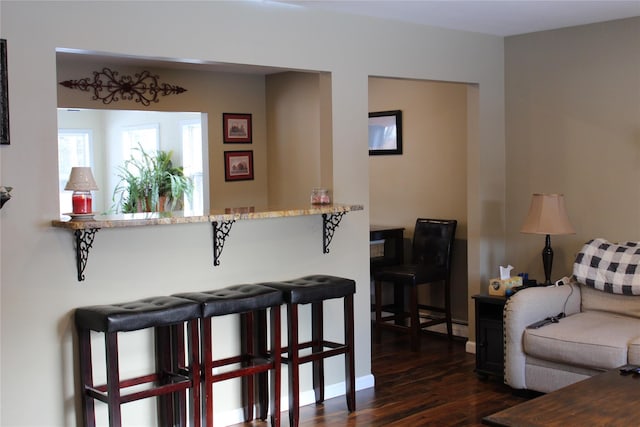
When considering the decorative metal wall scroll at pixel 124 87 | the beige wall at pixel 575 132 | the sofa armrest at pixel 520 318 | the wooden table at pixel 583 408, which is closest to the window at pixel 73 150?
the decorative metal wall scroll at pixel 124 87

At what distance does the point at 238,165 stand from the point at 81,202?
397 centimetres

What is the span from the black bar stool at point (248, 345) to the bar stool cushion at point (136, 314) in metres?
0.11

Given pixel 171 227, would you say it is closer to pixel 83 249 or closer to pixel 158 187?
pixel 83 249

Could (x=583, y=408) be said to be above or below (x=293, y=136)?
below

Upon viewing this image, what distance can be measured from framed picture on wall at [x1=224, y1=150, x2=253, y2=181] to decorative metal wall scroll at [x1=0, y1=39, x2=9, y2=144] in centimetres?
399

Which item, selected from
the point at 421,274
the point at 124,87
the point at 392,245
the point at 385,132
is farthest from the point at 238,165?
the point at 421,274

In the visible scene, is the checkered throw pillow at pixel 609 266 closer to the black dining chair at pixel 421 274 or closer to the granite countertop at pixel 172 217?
the black dining chair at pixel 421 274

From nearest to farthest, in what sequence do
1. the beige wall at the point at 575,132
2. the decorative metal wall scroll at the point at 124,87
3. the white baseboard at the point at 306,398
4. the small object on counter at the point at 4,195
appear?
1. the small object on counter at the point at 4,195
2. the white baseboard at the point at 306,398
3. the beige wall at the point at 575,132
4. the decorative metal wall scroll at the point at 124,87

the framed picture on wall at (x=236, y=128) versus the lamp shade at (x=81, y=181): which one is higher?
the framed picture on wall at (x=236, y=128)

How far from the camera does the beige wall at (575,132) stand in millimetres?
5012

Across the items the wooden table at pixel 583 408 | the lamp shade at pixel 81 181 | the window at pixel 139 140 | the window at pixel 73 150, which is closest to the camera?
the wooden table at pixel 583 408

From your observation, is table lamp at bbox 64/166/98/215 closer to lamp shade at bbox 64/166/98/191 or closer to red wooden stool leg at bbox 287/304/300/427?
lamp shade at bbox 64/166/98/191

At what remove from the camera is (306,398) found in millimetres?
4570

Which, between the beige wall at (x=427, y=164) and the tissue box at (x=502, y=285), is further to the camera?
the beige wall at (x=427, y=164)
